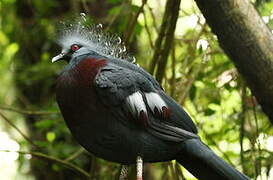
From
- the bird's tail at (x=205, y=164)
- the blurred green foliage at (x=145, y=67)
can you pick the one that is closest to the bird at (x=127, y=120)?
the bird's tail at (x=205, y=164)

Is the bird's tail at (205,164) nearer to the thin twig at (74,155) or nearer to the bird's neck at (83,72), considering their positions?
the bird's neck at (83,72)

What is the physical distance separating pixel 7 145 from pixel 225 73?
2.08 m

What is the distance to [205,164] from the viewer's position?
2441mm

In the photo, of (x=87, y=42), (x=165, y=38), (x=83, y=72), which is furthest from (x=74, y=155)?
(x=83, y=72)

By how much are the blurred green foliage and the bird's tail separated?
3.09ft

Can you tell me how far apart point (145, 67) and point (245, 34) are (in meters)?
1.91

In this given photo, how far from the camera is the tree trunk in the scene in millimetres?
2756

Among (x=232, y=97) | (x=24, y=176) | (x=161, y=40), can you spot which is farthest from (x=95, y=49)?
(x=24, y=176)

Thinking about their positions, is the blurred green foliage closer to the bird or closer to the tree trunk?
the tree trunk

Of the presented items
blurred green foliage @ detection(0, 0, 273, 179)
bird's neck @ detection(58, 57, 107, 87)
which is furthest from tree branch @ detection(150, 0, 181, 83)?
bird's neck @ detection(58, 57, 107, 87)

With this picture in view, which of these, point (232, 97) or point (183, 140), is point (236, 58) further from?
point (232, 97)

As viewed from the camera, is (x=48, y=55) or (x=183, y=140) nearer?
(x=183, y=140)

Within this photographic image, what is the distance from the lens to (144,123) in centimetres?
242

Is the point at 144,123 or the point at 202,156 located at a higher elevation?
the point at 144,123
